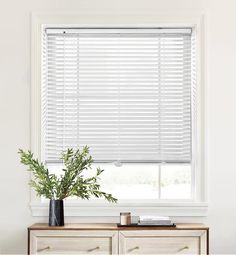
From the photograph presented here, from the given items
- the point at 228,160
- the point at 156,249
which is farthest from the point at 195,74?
the point at 156,249

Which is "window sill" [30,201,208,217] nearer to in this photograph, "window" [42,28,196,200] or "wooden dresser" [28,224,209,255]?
"window" [42,28,196,200]

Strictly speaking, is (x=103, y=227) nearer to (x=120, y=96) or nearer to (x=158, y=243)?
(x=158, y=243)

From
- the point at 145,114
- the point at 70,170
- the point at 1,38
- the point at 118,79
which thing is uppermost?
the point at 1,38

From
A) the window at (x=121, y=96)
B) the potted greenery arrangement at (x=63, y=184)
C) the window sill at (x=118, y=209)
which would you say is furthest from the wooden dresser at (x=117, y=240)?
the window at (x=121, y=96)

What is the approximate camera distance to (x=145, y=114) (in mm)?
4215

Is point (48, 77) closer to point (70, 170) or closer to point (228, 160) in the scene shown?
point (70, 170)

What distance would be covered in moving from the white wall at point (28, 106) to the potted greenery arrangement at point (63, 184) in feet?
0.76

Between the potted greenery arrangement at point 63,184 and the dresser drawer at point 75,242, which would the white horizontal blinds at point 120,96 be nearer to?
the potted greenery arrangement at point 63,184

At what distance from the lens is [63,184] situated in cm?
386

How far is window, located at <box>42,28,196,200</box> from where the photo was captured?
4207 millimetres

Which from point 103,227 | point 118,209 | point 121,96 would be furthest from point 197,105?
point 103,227

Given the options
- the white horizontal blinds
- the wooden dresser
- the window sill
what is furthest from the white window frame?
the wooden dresser

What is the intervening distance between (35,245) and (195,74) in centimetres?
166

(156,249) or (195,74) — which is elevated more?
(195,74)
